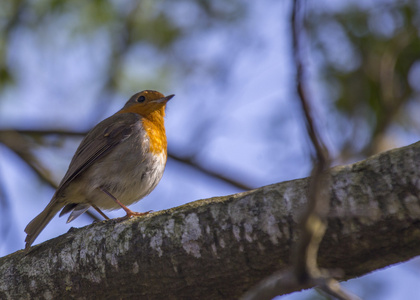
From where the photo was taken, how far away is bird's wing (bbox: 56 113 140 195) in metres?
4.95

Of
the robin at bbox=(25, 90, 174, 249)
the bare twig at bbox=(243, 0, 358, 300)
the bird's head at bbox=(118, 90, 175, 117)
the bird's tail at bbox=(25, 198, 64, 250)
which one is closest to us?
the bare twig at bbox=(243, 0, 358, 300)

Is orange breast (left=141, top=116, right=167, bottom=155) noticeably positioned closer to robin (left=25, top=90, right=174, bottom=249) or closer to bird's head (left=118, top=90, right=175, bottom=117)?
robin (left=25, top=90, right=174, bottom=249)

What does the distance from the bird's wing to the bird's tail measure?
15 centimetres

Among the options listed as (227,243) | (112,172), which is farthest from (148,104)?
(227,243)

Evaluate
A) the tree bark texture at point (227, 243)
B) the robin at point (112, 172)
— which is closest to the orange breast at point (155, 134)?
the robin at point (112, 172)

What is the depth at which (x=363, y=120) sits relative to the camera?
254 inches

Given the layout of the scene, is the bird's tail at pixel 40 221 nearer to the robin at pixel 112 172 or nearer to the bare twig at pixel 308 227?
the robin at pixel 112 172

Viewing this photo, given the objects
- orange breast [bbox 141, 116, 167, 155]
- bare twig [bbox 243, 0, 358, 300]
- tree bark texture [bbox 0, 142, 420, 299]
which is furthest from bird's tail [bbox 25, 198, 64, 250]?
bare twig [bbox 243, 0, 358, 300]

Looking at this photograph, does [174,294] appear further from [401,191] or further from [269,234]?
[401,191]

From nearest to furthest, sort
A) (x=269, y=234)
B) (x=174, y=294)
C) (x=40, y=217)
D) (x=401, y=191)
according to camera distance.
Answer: (x=401, y=191) → (x=269, y=234) → (x=174, y=294) → (x=40, y=217)

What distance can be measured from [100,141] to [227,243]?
2548mm

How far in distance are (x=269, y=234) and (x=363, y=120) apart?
396 cm

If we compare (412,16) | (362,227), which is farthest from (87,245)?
(412,16)

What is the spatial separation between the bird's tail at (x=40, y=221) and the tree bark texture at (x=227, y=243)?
59 cm
